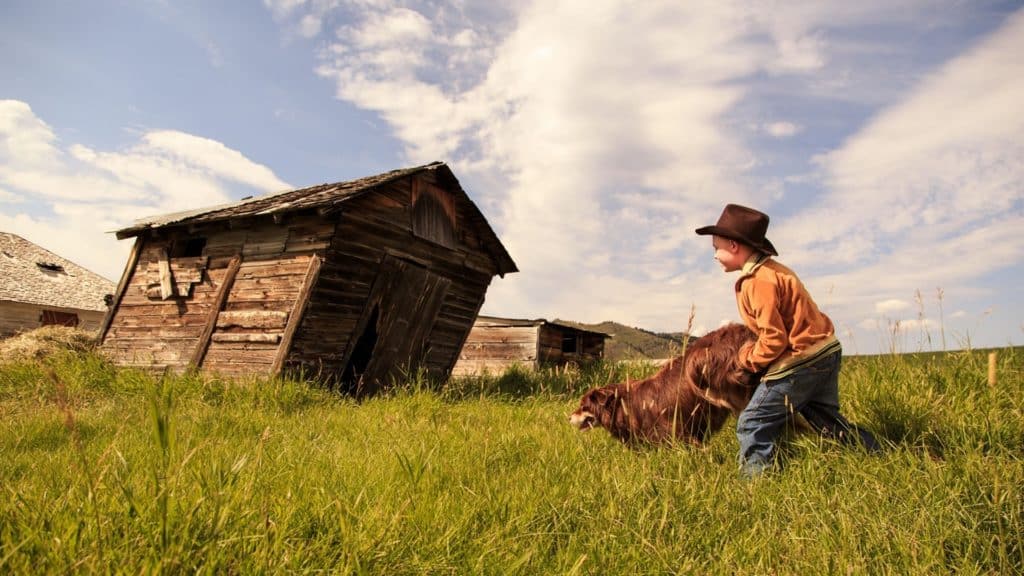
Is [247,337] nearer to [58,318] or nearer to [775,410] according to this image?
[775,410]

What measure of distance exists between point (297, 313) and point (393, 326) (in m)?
1.83

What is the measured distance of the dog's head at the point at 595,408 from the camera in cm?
427

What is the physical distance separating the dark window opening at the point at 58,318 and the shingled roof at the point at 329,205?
20.0 m

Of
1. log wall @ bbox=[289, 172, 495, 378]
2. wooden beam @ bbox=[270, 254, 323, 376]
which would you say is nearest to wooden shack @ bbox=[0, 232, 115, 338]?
wooden beam @ bbox=[270, 254, 323, 376]

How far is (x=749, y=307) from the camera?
3.47 metres

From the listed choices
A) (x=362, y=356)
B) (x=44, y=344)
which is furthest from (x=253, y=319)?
(x=44, y=344)

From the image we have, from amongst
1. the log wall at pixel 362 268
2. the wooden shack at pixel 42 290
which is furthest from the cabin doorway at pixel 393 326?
the wooden shack at pixel 42 290

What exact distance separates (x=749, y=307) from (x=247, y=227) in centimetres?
831

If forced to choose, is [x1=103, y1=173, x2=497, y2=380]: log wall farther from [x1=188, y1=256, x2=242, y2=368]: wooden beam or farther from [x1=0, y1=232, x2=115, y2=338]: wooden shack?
[x1=0, y1=232, x2=115, y2=338]: wooden shack

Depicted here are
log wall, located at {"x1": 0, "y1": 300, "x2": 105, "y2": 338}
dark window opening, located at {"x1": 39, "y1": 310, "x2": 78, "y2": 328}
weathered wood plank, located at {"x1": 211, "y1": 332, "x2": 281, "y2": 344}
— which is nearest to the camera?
weathered wood plank, located at {"x1": 211, "y1": 332, "x2": 281, "y2": 344}

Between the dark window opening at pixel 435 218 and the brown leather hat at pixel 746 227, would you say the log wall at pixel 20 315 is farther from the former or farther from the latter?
the brown leather hat at pixel 746 227

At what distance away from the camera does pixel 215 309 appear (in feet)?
29.5

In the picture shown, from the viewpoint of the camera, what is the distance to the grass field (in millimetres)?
1746

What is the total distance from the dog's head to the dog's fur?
16 mm
